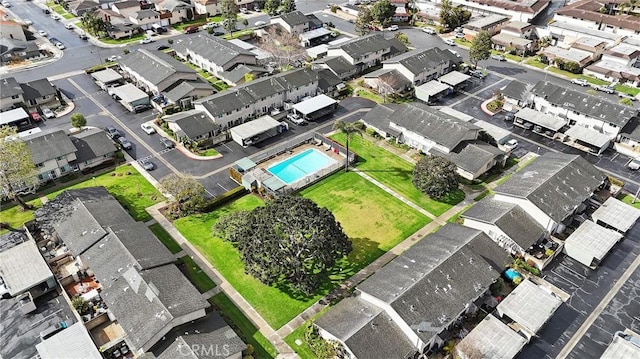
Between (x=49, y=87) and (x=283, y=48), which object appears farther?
(x=283, y=48)

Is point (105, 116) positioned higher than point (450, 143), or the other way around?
point (450, 143)

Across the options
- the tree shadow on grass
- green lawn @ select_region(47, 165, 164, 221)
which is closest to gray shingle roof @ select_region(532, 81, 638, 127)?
the tree shadow on grass

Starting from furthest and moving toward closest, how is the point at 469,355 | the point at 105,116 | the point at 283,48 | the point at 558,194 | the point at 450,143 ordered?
the point at 283,48
the point at 105,116
the point at 450,143
the point at 558,194
the point at 469,355

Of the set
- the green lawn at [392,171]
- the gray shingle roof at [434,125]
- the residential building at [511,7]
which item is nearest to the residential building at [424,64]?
the gray shingle roof at [434,125]

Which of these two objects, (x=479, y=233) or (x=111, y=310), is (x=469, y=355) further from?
(x=111, y=310)

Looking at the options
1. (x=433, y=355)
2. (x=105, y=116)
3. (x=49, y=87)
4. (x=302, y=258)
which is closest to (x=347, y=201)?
(x=302, y=258)

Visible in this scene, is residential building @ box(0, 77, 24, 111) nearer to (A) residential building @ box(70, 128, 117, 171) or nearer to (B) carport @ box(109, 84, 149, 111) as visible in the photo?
(B) carport @ box(109, 84, 149, 111)

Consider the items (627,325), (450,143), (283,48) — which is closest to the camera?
(627,325)

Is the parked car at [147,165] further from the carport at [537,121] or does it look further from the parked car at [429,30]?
the parked car at [429,30]
